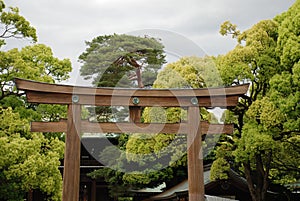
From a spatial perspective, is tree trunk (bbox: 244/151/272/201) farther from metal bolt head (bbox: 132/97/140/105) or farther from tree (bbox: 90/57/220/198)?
metal bolt head (bbox: 132/97/140/105)

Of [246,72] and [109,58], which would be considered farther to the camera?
[109,58]

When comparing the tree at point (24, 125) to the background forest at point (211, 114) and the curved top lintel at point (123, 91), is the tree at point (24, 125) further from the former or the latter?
the curved top lintel at point (123, 91)

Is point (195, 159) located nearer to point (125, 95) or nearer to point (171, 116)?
point (125, 95)

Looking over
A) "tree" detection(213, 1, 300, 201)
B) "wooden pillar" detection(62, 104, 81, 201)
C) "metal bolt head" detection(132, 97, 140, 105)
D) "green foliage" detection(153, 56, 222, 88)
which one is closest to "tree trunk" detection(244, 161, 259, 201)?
"tree" detection(213, 1, 300, 201)

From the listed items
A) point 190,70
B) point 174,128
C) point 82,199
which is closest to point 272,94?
point 190,70

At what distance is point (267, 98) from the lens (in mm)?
10703

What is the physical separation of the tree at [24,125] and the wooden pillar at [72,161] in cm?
364

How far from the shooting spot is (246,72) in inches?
436

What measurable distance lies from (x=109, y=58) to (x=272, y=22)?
284 inches

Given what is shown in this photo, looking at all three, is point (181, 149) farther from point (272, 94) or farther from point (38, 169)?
point (38, 169)

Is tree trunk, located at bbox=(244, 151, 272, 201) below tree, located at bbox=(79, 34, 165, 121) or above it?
below

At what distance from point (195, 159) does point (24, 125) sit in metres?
6.26

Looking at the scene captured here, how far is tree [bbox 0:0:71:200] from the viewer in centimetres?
1030

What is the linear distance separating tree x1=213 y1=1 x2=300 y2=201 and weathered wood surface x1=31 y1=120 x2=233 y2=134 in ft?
9.12
